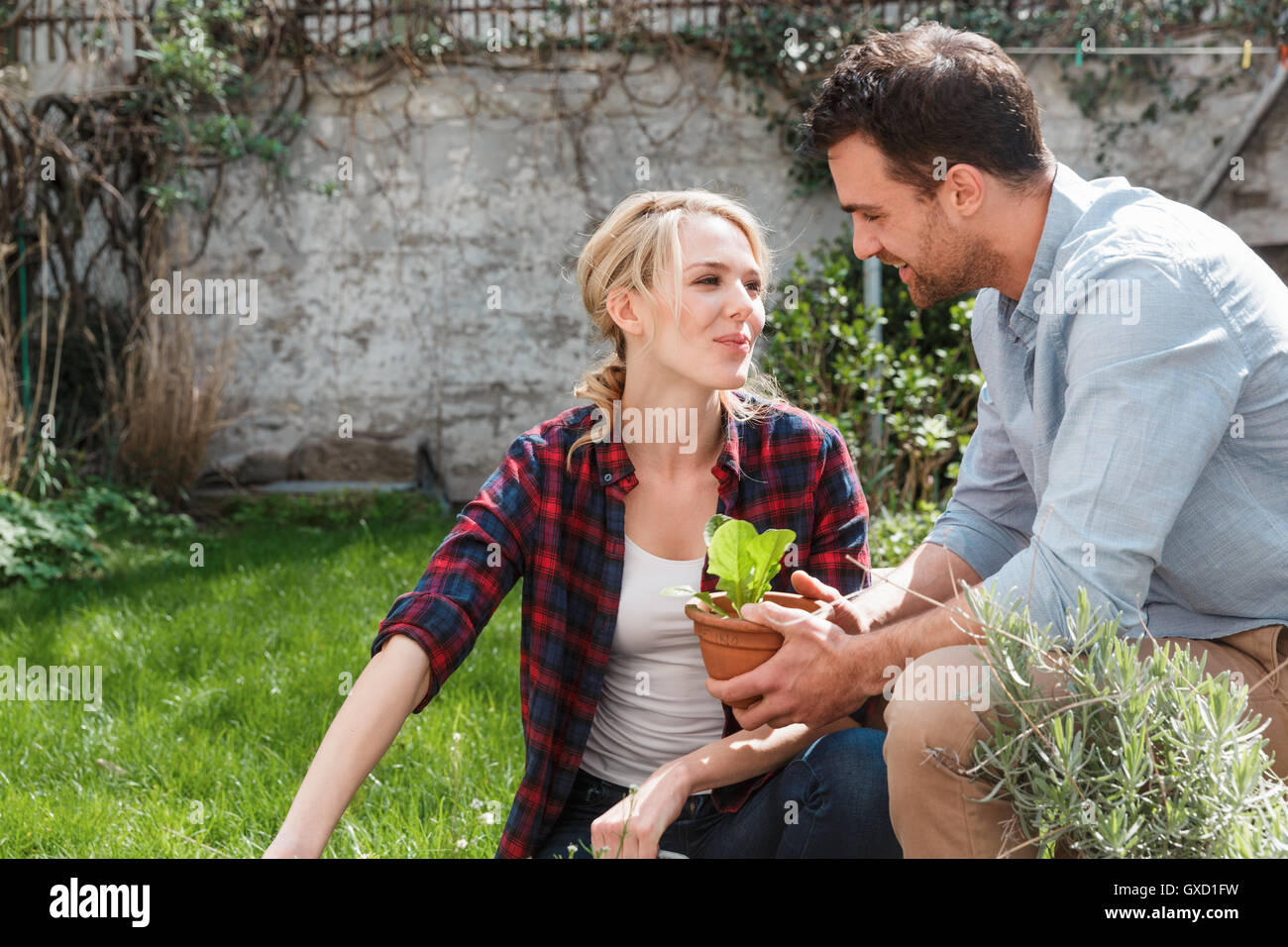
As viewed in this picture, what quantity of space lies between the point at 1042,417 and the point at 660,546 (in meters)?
0.74

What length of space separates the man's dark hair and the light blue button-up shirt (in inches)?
4.5

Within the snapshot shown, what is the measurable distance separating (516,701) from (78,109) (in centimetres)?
494

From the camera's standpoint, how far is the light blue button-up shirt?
1.53m

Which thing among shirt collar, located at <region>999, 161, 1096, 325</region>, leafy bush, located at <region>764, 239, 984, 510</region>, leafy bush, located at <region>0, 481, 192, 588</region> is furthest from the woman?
leafy bush, located at <region>0, 481, 192, 588</region>

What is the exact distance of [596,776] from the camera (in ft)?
7.32

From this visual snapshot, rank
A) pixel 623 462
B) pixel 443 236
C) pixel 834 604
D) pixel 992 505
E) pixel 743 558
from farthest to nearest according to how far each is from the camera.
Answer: pixel 443 236 < pixel 992 505 < pixel 623 462 < pixel 834 604 < pixel 743 558

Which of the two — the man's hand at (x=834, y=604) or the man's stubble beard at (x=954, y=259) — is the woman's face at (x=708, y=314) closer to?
the man's stubble beard at (x=954, y=259)

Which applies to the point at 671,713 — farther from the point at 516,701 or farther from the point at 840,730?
the point at 516,701

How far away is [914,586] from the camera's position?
214 cm

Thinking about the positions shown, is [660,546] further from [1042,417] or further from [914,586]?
[1042,417]

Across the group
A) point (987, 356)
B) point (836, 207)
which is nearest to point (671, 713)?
point (987, 356)

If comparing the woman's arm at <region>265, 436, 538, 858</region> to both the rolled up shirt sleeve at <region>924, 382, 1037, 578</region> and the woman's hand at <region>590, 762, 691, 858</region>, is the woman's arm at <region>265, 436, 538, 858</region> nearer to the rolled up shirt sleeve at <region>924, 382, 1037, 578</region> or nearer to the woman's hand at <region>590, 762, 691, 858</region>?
the woman's hand at <region>590, 762, 691, 858</region>

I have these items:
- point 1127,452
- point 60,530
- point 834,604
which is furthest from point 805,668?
point 60,530

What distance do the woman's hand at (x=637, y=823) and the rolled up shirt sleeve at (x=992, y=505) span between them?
0.84 m
